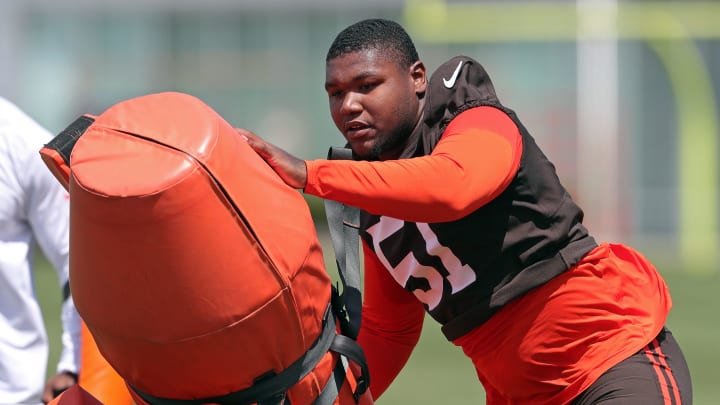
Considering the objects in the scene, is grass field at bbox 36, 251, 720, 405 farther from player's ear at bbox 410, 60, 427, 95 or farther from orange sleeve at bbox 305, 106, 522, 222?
orange sleeve at bbox 305, 106, 522, 222

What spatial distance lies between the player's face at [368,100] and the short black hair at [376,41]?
0.02 meters

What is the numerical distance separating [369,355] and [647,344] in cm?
95

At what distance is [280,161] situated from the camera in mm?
2883

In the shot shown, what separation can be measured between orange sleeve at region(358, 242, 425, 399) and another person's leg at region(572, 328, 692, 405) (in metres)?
0.74

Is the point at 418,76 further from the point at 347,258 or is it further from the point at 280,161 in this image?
the point at 280,161

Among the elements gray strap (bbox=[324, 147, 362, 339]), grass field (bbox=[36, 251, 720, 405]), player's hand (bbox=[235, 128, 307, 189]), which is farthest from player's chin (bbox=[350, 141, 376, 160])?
grass field (bbox=[36, 251, 720, 405])

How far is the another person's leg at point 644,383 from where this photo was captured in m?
3.47

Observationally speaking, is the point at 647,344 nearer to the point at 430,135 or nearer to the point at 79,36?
the point at 430,135

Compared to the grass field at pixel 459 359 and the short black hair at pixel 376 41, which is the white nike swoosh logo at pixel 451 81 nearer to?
the short black hair at pixel 376 41

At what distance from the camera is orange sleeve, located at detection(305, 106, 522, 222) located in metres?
2.96

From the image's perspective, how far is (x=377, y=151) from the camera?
3508mm

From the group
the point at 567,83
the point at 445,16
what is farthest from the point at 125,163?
the point at 567,83

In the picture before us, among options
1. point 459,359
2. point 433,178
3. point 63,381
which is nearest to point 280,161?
point 433,178

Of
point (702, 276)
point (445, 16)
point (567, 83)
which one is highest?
point (445, 16)
